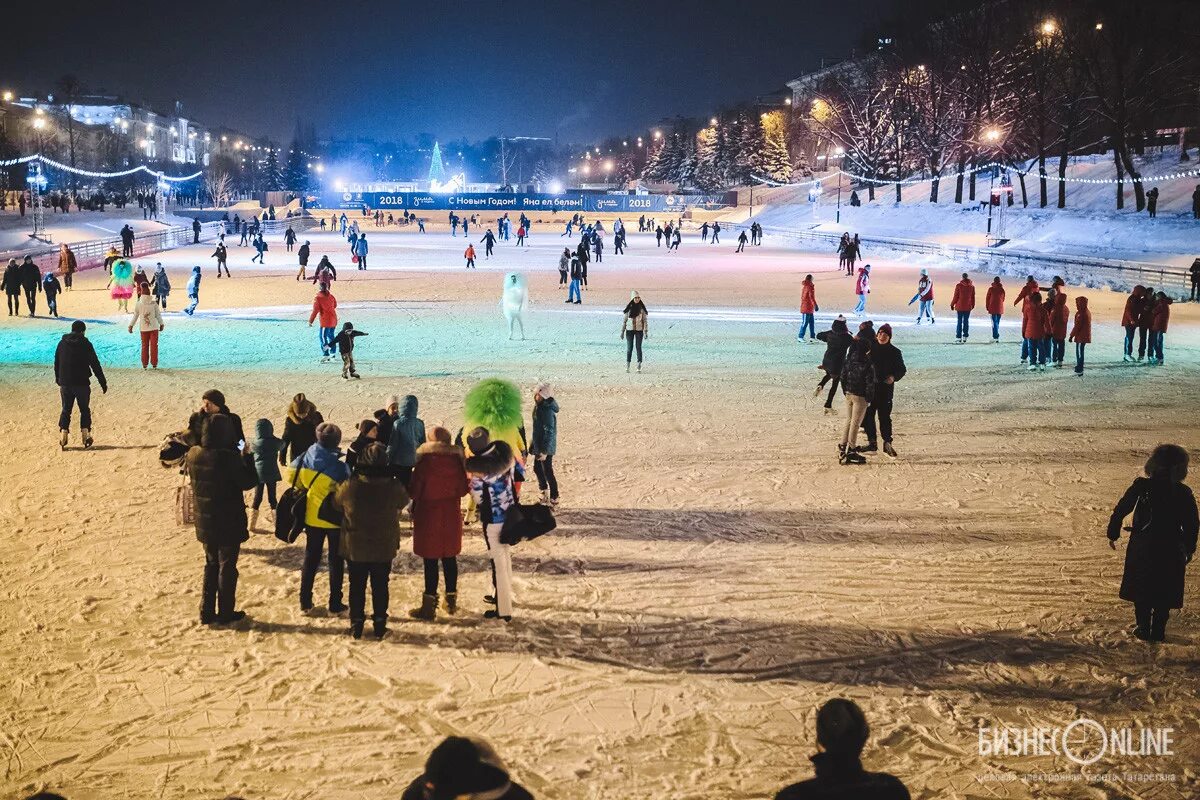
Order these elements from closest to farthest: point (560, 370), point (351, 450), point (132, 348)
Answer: point (351, 450), point (560, 370), point (132, 348)

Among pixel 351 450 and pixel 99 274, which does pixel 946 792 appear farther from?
pixel 99 274

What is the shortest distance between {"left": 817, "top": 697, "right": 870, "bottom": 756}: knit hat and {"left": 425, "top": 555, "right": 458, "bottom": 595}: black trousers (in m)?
4.01

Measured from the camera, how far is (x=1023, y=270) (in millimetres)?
38531

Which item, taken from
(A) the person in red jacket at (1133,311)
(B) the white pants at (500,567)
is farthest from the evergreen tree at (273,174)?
(B) the white pants at (500,567)

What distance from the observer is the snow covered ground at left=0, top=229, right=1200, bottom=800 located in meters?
5.24

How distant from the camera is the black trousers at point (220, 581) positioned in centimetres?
668

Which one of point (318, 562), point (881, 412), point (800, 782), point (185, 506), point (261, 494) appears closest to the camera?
point (800, 782)

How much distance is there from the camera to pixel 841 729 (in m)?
3.13

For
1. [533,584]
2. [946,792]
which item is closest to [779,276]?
[533,584]

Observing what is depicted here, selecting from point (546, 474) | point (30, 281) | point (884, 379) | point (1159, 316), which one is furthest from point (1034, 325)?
point (30, 281)

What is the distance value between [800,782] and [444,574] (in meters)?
4.12

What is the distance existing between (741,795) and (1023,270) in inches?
1468

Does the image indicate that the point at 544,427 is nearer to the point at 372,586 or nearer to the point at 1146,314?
the point at 372,586

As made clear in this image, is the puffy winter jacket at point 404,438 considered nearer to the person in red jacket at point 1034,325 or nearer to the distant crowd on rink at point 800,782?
the distant crowd on rink at point 800,782
